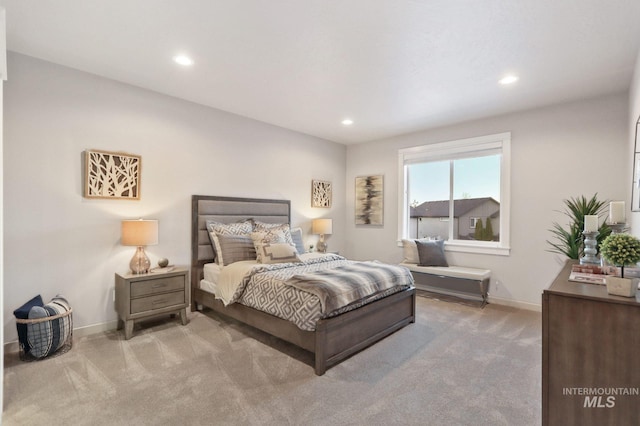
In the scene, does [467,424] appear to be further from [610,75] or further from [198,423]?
[610,75]

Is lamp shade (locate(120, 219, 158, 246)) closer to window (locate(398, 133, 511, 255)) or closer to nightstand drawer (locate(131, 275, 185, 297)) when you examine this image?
nightstand drawer (locate(131, 275, 185, 297))

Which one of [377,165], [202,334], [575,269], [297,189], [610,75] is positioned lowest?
[202,334]

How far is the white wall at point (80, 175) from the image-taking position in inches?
107

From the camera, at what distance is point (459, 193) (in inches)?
191

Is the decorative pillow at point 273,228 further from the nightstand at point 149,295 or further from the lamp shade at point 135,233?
the lamp shade at point 135,233

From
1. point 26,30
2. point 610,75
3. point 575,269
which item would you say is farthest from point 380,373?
point 26,30

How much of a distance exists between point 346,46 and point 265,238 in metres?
2.28

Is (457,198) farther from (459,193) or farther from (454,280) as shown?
(454,280)

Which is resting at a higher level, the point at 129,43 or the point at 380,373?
the point at 129,43

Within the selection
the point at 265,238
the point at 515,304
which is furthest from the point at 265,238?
the point at 515,304

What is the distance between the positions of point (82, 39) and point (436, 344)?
4120 mm

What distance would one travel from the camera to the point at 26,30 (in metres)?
2.36

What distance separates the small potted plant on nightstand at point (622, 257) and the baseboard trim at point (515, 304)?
3031mm

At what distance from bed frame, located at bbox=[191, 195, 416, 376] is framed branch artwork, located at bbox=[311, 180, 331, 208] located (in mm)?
664
